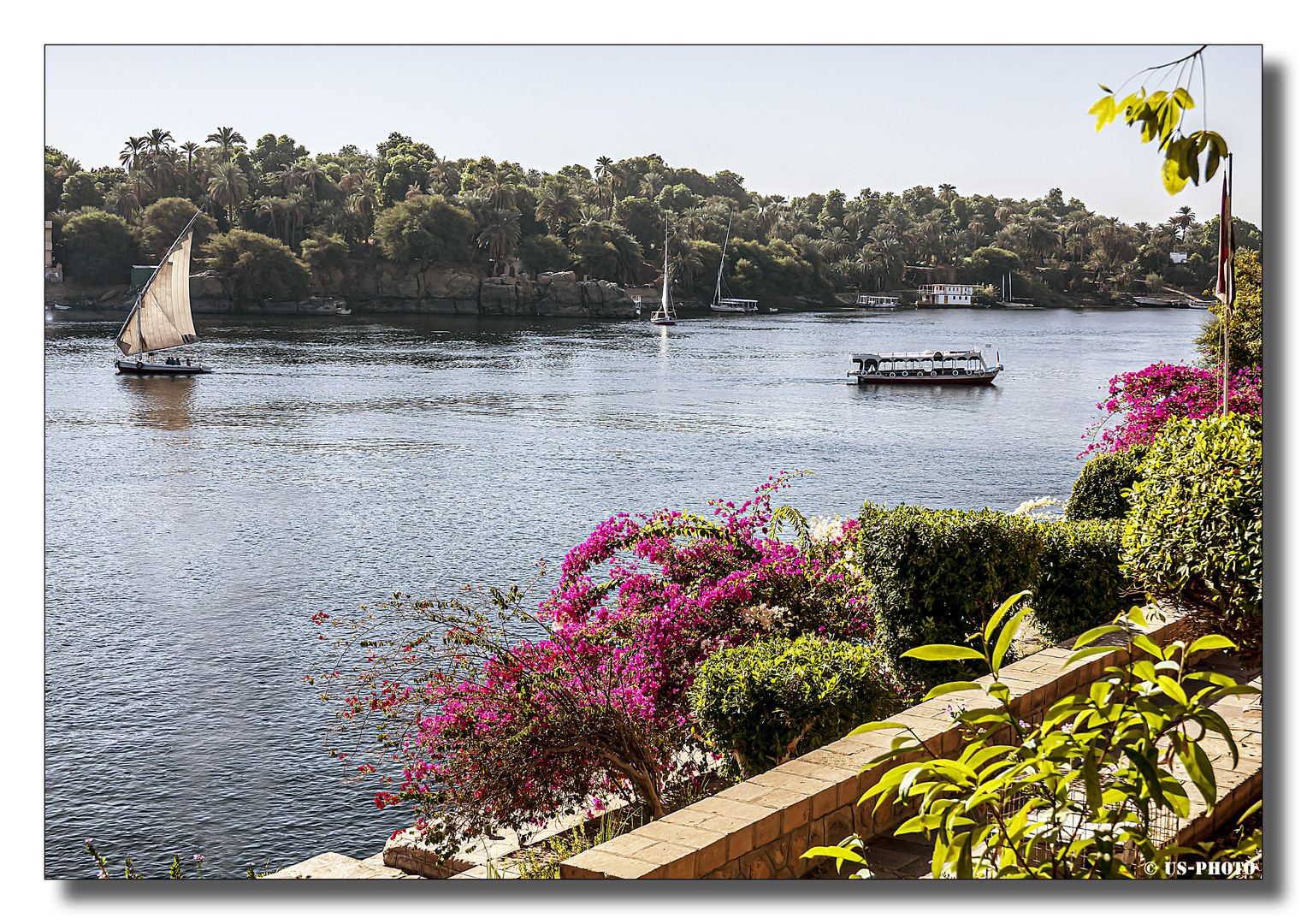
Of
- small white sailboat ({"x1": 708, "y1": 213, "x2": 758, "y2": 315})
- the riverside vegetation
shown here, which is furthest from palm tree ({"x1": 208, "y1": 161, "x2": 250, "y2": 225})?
the riverside vegetation

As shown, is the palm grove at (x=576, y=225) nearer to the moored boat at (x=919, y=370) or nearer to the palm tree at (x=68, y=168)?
the palm tree at (x=68, y=168)

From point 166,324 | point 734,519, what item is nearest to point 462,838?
point 734,519

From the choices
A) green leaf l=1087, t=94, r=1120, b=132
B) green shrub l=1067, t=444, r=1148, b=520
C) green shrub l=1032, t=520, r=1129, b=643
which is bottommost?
green shrub l=1032, t=520, r=1129, b=643

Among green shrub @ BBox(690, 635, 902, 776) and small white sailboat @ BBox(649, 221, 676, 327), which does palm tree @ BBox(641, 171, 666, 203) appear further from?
small white sailboat @ BBox(649, 221, 676, 327)

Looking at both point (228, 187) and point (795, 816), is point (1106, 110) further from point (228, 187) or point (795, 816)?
point (228, 187)

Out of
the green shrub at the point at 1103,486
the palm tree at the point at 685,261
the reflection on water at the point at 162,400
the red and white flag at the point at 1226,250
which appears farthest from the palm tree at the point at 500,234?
the red and white flag at the point at 1226,250

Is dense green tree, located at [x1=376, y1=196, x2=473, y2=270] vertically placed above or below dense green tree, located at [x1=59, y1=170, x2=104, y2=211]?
above

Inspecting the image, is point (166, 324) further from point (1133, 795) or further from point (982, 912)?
point (1133, 795)
